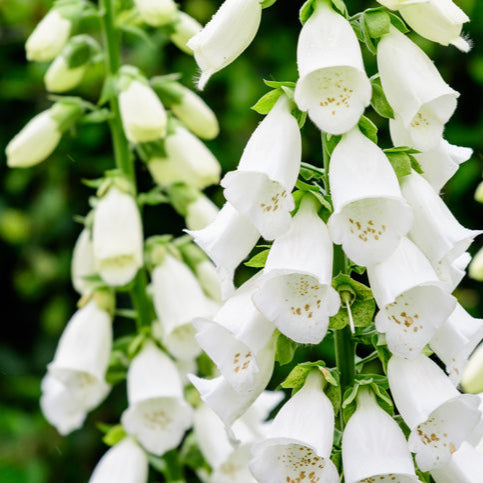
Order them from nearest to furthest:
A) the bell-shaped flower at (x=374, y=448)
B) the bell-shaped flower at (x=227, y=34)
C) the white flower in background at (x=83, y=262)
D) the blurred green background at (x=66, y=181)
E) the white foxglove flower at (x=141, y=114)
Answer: the bell-shaped flower at (x=374, y=448) < the bell-shaped flower at (x=227, y=34) < the white foxglove flower at (x=141, y=114) < the white flower in background at (x=83, y=262) < the blurred green background at (x=66, y=181)

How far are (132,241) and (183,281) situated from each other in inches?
6.0

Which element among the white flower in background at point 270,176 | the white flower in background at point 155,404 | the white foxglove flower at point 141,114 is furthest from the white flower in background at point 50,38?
the white flower in background at point 270,176

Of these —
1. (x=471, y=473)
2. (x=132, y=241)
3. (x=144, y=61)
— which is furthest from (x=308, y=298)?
(x=144, y=61)

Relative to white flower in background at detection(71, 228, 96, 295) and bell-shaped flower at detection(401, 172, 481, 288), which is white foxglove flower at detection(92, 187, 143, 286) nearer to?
white flower in background at detection(71, 228, 96, 295)

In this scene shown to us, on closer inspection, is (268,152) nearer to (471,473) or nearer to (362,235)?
(362,235)

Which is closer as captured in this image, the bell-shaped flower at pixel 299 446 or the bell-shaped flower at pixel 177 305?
the bell-shaped flower at pixel 299 446

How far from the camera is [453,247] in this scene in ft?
4.48

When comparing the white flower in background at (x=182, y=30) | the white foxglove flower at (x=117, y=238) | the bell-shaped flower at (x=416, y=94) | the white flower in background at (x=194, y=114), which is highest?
the bell-shaped flower at (x=416, y=94)

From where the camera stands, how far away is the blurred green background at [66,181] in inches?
136

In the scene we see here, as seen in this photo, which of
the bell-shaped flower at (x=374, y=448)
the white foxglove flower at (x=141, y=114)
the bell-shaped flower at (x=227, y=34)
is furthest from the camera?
the white foxglove flower at (x=141, y=114)

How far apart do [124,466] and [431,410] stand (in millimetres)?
994

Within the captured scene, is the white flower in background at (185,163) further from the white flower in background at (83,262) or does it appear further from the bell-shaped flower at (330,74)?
the bell-shaped flower at (330,74)

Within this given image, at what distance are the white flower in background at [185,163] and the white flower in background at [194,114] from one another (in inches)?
1.4

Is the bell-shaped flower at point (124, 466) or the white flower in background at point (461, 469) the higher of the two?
the white flower in background at point (461, 469)
